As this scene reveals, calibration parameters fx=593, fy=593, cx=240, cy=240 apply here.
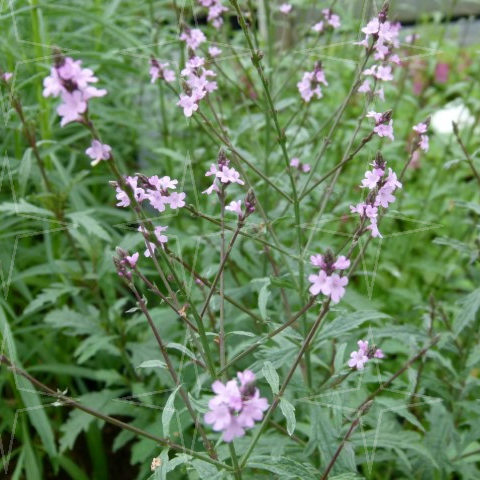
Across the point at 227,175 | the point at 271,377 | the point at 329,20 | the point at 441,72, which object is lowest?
the point at 441,72

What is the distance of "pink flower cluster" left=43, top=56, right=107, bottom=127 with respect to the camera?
1.04m

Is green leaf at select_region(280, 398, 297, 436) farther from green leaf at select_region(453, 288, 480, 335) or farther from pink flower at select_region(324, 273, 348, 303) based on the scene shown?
green leaf at select_region(453, 288, 480, 335)

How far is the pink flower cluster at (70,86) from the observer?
1.04 m

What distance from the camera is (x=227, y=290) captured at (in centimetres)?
255

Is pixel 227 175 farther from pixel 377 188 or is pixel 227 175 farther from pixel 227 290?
pixel 227 290

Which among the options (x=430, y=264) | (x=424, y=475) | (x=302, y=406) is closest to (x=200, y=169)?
(x=430, y=264)

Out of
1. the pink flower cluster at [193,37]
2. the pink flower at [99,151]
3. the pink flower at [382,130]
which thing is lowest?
the pink flower at [382,130]

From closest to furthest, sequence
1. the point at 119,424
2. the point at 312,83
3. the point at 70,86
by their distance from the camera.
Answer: the point at 70,86
the point at 119,424
the point at 312,83

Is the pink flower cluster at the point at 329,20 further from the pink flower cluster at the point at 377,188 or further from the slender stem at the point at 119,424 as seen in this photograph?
the slender stem at the point at 119,424

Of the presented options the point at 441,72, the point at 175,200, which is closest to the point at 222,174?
A: the point at 175,200

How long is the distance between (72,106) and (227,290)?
1569 mm

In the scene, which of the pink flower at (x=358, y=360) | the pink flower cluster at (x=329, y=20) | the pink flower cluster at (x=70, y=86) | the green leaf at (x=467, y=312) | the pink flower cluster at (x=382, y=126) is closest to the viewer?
the pink flower cluster at (x=70, y=86)

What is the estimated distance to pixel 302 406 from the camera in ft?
7.37

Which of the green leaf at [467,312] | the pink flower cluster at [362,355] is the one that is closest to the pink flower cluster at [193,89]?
the pink flower cluster at [362,355]
